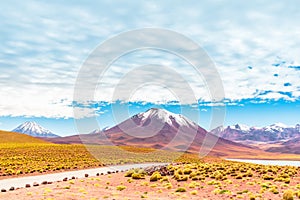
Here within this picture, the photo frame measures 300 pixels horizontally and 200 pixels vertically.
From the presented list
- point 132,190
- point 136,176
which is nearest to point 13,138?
point 136,176

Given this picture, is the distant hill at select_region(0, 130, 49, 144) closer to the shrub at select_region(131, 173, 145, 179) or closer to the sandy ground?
the shrub at select_region(131, 173, 145, 179)

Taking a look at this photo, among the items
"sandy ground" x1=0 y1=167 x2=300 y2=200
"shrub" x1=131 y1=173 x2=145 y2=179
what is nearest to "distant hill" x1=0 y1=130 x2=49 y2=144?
"shrub" x1=131 y1=173 x2=145 y2=179

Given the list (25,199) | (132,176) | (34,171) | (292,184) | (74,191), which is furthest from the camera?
(34,171)

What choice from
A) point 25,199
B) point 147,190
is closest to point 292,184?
point 147,190

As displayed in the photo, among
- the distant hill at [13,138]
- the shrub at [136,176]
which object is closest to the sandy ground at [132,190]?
the shrub at [136,176]

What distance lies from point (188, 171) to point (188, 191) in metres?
10.7

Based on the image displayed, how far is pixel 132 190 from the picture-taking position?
29812mm

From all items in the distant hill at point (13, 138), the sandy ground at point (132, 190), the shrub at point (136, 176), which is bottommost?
the sandy ground at point (132, 190)

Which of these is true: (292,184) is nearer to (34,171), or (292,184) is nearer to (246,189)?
(246,189)

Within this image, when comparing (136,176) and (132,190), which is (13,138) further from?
(132,190)

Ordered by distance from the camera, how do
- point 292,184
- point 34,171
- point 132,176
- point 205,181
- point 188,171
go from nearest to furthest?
point 292,184, point 205,181, point 132,176, point 188,171, point 34,171

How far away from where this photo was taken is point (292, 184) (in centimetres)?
3238

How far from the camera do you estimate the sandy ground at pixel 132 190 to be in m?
24.5

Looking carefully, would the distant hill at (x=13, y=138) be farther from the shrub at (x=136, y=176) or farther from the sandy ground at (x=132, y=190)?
the sandy ground at (x=132, y=190)
